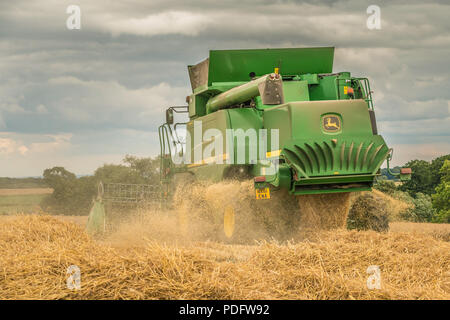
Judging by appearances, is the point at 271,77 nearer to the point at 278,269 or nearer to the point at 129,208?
the point at 278,269

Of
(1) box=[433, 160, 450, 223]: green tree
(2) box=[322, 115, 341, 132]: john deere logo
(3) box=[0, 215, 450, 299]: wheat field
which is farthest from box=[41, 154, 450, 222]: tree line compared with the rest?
(3) box=[0, 215, 450, 299]: wheat field

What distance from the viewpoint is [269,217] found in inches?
372

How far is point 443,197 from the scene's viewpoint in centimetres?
1399

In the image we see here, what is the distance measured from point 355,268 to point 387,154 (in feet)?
11.4

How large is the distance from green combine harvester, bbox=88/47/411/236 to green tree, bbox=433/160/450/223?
190 inches

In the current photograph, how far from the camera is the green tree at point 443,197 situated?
1394cm

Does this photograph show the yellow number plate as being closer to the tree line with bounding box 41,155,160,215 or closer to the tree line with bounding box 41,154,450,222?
the tree line with bounding box 41,154,450,222

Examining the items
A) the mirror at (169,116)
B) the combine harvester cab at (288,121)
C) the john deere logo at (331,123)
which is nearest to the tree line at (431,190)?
the combine harvester cab at (288,121)

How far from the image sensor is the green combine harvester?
8.63 m

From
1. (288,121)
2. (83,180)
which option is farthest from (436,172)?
(83,180)

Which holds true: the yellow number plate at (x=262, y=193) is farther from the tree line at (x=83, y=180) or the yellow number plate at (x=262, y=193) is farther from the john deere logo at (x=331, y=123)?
the tree line at (x=83, y=180)

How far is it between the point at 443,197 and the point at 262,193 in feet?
23.3

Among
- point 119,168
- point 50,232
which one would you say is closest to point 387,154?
point 50,232

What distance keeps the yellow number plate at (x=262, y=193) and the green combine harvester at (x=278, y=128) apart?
15 mm
